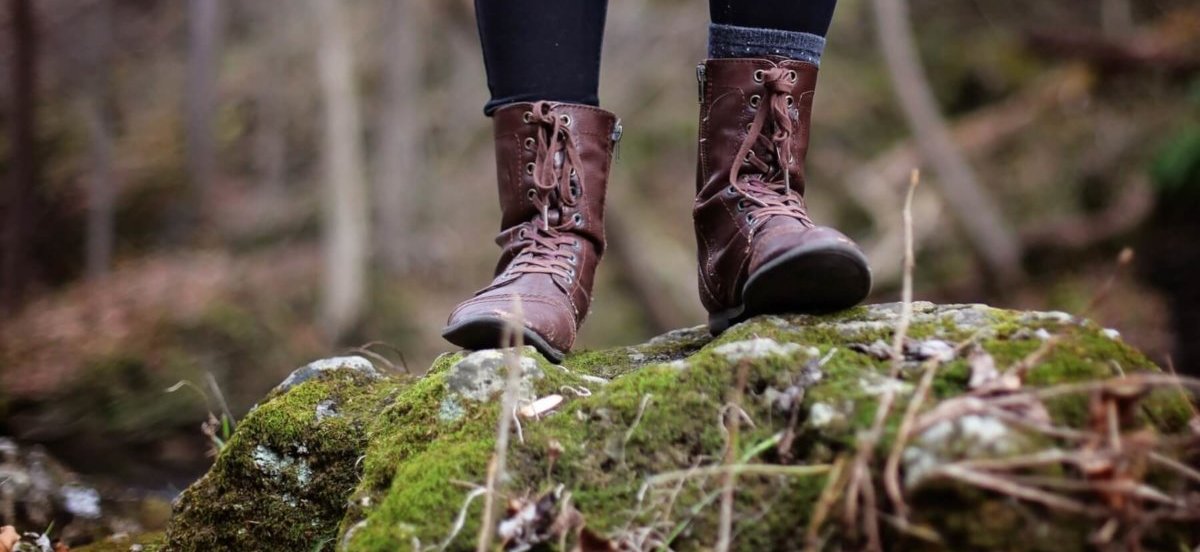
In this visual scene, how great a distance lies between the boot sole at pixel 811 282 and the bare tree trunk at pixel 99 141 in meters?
7.98

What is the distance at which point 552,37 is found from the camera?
204 centimetres

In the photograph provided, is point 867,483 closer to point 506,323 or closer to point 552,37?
point 506,323

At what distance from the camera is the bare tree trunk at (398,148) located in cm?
1229

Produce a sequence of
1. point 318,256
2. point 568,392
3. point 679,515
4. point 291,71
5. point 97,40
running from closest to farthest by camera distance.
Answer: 1. point 679,515
2. point 568,392
3. point 97,40
4. point 318,256
5. point 291,71

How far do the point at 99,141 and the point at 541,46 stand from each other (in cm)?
838

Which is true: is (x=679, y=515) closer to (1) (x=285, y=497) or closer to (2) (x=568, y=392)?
(2) (x=568, y=392)

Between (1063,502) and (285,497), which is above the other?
(1063,502)

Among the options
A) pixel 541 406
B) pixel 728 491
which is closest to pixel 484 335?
pixel 541 406

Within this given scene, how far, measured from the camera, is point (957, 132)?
36.7 feet

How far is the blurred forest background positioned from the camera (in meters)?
6.88

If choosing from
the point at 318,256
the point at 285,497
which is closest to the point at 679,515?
the point at 285,497

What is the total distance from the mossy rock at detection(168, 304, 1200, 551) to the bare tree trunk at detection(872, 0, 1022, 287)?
7092 mm

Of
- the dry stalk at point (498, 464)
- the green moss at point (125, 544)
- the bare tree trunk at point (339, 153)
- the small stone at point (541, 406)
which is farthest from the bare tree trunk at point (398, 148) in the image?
the dry stalk at point (498, 464)

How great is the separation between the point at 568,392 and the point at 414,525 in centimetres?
43
